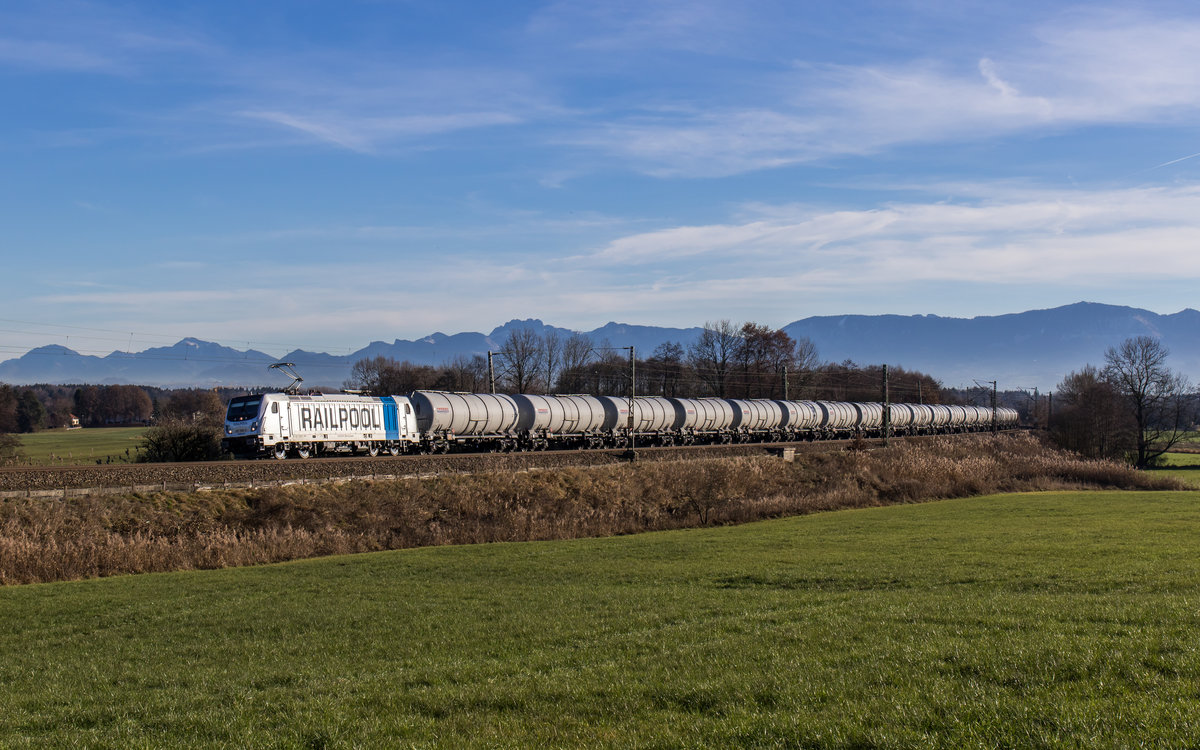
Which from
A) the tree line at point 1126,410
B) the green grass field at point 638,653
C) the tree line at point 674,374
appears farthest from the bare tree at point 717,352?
the green grass field at point 638,653

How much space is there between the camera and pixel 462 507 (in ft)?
108

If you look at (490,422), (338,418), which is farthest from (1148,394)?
(338,418)

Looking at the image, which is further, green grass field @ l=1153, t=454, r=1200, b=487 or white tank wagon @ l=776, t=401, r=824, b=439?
white tank wagon @ l=776, t=401, r=824, b=439

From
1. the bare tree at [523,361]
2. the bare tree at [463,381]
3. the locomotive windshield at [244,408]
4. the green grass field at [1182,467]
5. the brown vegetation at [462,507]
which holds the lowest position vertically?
the green grass field at [1182,467]

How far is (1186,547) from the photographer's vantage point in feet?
56.6

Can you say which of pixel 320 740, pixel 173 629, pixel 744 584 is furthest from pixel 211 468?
pixel 320 740

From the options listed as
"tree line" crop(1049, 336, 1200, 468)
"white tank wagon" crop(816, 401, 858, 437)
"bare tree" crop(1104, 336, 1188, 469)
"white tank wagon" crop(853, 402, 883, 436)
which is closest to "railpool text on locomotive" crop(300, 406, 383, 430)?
"white tank wagon" crop(816, 401, 858, 437)

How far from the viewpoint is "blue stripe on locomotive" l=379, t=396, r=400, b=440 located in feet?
138

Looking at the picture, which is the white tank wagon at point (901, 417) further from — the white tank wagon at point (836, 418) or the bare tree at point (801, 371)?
the bare tree at point (801, 371)

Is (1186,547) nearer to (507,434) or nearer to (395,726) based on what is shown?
(395,726)

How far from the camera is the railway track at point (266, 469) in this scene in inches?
1045

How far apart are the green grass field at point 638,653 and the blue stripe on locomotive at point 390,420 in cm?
2236

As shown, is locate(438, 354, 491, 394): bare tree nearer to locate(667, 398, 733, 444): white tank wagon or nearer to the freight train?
locate(667, 398, 733, 444): white tank wagon

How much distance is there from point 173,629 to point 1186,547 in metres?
19.6
